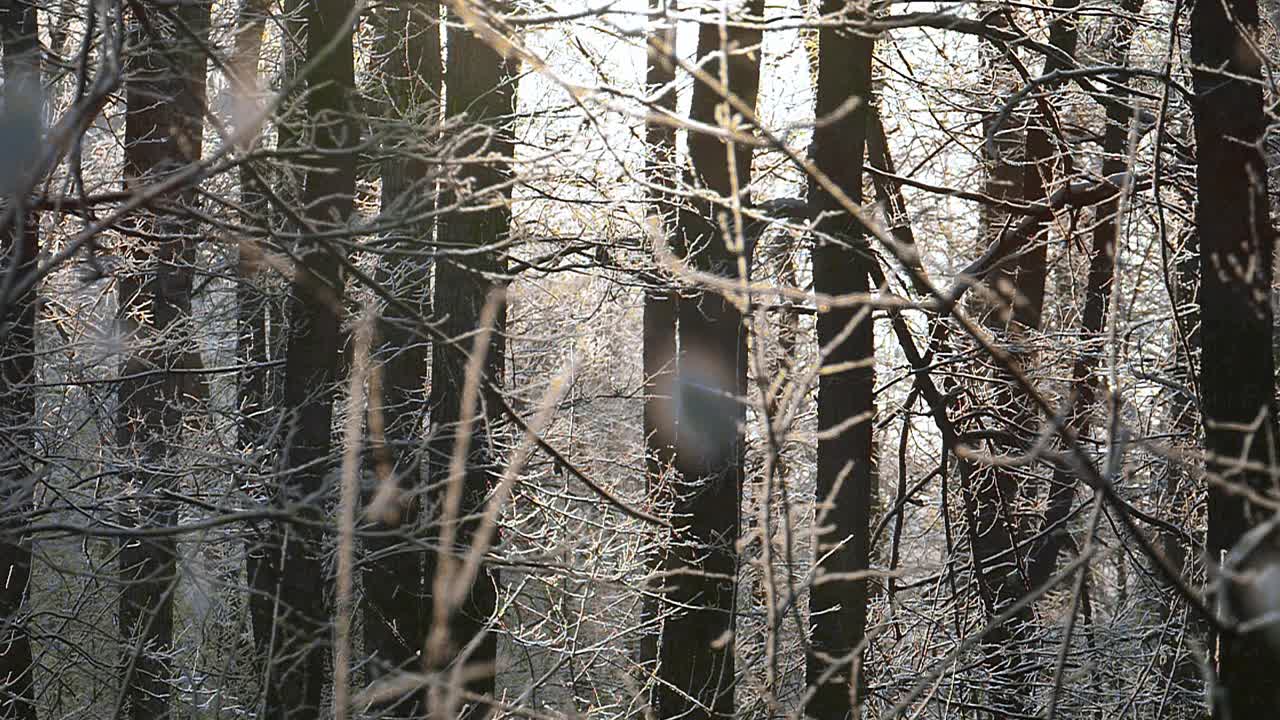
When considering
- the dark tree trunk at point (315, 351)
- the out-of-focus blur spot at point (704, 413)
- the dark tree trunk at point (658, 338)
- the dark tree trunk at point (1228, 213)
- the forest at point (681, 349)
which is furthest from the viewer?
the out-of-focus blur spot at point (704, 413)

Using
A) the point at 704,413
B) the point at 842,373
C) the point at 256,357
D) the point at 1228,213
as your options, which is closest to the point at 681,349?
the point at 704,413

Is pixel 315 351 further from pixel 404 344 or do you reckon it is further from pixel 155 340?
pixel 404 344

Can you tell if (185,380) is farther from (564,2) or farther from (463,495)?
(564,2)

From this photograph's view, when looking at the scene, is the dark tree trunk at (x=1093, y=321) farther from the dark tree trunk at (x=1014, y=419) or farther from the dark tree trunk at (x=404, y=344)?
the dark tree trunk at (x=404, y=344)

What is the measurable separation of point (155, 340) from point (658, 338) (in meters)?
6.67

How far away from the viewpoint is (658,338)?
13383 millimetres

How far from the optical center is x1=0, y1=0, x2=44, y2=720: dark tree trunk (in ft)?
20.5

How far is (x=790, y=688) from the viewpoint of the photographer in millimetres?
12633

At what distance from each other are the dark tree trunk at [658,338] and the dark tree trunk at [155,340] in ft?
9.62

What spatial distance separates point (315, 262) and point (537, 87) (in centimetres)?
356

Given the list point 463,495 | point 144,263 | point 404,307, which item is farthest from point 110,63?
point 144,263

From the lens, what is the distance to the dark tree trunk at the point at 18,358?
624 centimetres

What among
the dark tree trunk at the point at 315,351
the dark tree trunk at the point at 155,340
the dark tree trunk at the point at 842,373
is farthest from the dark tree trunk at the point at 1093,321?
the dark tree trunk at the point at 155,340

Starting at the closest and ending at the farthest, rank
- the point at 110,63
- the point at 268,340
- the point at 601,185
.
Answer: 1. the point at 110,63
2. the point at 601,185
3. the point at 268,340
